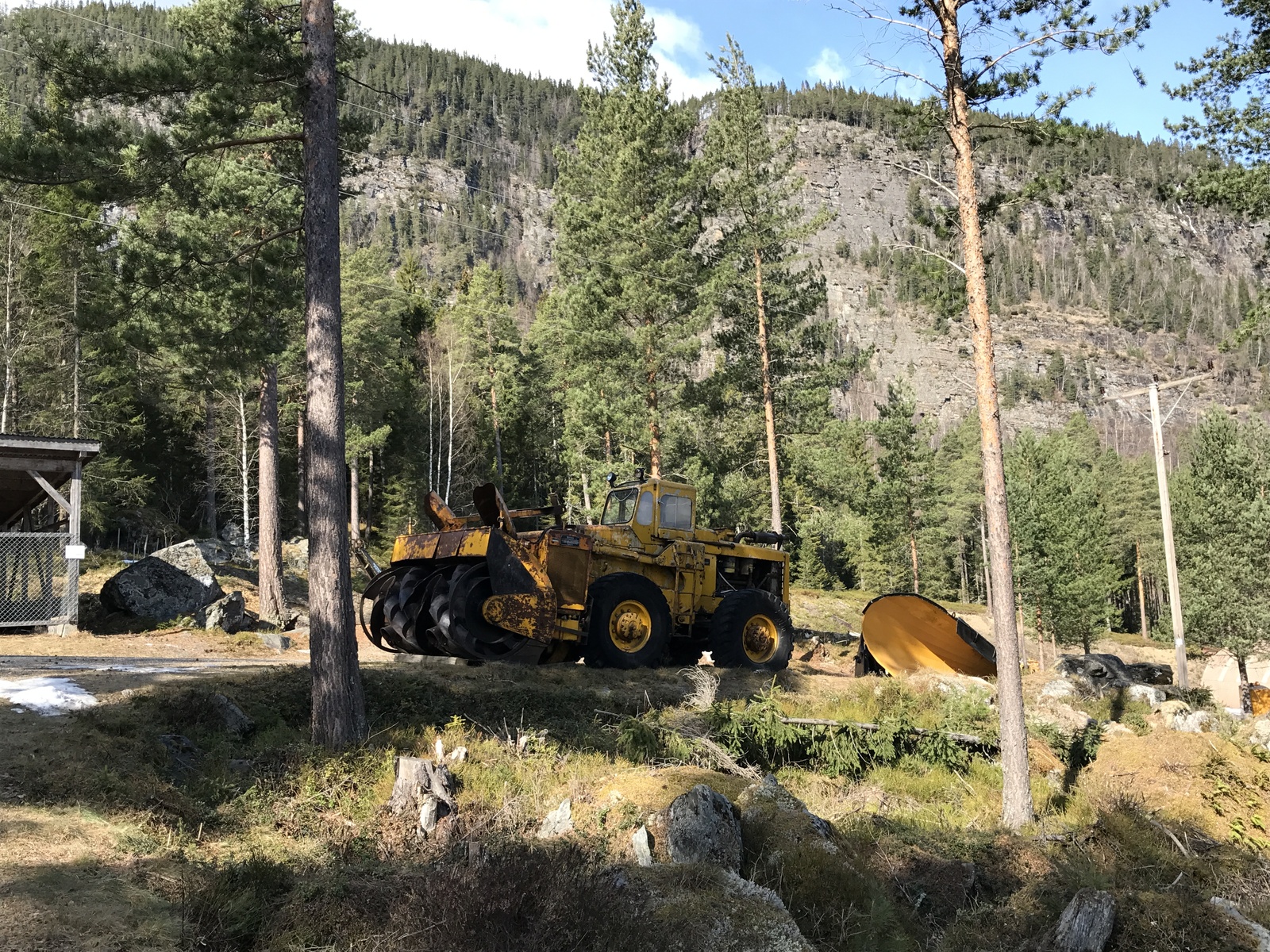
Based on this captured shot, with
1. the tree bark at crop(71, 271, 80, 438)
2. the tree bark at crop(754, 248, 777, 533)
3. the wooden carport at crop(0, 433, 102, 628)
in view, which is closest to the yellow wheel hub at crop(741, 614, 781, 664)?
the tree bark at crop(754, 248, 777, 533)

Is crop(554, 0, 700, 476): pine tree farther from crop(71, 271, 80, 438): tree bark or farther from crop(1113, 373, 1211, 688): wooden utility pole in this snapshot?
crop(71, 271, 80, 438): tree bark

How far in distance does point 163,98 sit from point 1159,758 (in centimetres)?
1414

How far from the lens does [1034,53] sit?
11.4 m

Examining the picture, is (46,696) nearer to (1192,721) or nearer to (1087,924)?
(1087,924)

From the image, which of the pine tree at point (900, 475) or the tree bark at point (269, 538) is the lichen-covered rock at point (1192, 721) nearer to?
the tree bark at point (269, 538)

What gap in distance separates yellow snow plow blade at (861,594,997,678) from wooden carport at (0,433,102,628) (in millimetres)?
13953

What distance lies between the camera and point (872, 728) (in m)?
12.3

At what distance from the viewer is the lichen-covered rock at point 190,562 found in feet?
63.8

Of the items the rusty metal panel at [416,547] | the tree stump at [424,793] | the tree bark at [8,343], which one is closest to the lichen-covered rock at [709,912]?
the tree stump at [424,793]

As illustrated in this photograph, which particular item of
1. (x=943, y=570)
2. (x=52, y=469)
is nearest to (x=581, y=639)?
(x=52, y=469)

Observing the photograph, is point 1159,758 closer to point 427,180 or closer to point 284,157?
point 284,157

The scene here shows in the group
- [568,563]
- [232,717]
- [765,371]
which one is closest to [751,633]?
[568,563]

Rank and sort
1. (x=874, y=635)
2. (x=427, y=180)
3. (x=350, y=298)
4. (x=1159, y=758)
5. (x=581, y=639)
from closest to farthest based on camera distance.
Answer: (x=1159, y=758) < (x=581, y=639) < (x=874, y=635) < (x=350, y=298) < (x=427, y=180)

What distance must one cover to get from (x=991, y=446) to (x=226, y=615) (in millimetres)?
15384
